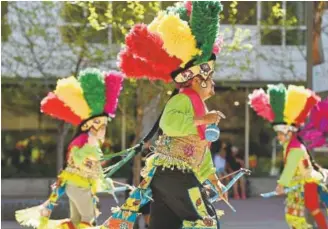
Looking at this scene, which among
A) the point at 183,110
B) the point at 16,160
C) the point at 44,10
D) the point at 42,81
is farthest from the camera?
the point at 16,160

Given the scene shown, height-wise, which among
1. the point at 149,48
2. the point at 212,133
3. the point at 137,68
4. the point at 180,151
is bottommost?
the point at 180,151

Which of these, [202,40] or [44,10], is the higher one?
[44,10]

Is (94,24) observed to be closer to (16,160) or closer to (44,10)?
(44,10)

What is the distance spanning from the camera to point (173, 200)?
5.38m

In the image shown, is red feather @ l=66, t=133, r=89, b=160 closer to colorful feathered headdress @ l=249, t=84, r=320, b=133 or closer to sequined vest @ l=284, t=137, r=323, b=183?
colorful feathered headdress @ l=249, t=84, r=320, b=133

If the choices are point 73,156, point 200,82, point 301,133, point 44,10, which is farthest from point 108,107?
point 44,10

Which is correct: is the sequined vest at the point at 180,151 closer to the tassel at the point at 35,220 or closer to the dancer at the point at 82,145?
the dancer at the point at 82,145

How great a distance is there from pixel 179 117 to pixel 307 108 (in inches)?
145

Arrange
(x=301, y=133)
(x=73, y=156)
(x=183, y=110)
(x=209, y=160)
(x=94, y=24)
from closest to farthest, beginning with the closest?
(x=183, y=110)
(x=209, y=160)
(x=73, y=156)
(x=301, y=133)
(x=94, y=24)

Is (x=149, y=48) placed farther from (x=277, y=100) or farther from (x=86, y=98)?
(x=277, y=100)

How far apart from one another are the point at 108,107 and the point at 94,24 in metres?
3.22

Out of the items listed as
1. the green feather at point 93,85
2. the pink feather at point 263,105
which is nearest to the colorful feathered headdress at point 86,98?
the green feather at point 93,85

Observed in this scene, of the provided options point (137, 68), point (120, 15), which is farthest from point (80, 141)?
point (120, 15)

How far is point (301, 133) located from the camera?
29.2 feet
